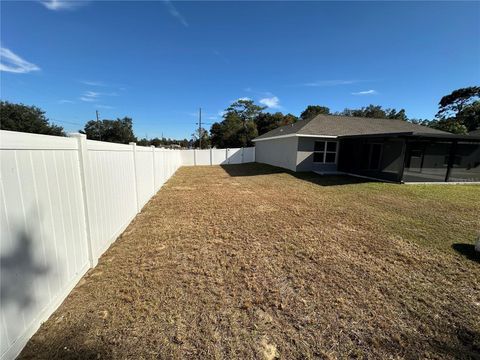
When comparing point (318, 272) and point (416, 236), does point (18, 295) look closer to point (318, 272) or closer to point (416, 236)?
point (318, 272)

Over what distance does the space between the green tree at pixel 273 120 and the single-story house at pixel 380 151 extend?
25245 mm

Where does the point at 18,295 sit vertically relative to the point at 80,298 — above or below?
above

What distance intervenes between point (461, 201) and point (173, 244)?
919cm

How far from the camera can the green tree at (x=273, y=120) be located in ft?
138

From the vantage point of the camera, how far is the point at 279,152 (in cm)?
1764

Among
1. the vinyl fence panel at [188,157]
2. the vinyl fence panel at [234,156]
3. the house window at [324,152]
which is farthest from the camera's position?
the vinyl fence panel at [234,156]

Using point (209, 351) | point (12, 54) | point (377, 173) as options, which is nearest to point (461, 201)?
point (377, 173)

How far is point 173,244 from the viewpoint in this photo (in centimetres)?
398

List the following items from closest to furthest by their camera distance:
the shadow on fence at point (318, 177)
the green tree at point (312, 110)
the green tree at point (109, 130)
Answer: the shadow on fence at point (318, 177)
the green tree at point (312, 110)
the green tree at point (109, 130)

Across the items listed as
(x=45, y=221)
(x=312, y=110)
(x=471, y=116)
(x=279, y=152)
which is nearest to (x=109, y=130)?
(x=312, y=110)

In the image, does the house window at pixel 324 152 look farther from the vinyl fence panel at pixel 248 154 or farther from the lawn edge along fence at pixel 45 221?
the lawn edge along fence at pixel 45 221

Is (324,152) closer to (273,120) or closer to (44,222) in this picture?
(44,222)

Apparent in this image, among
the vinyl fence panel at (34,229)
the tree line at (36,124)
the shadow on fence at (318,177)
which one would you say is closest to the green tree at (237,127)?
the tree line at (36,124)

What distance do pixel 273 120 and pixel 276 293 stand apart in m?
42.6
